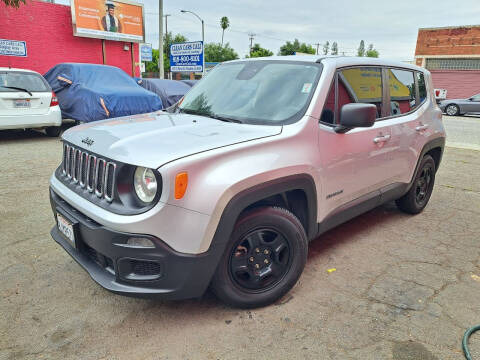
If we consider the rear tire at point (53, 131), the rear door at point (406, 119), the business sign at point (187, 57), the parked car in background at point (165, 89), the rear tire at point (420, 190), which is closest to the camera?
the rear door at point (406, 119)

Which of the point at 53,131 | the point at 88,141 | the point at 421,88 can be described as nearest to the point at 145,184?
the point at 88,141

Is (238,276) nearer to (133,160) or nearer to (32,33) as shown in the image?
(133,160)

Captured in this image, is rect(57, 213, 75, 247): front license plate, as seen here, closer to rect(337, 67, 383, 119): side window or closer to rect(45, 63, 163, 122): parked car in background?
rect(337, 67, 383, 119): side window

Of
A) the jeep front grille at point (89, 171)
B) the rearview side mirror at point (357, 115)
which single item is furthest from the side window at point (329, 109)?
the jeep front grille at point (89, 171)

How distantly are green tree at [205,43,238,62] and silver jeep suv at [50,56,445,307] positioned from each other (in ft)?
228

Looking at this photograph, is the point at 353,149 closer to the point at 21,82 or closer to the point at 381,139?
the point at 381,139

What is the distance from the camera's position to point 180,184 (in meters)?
2.14

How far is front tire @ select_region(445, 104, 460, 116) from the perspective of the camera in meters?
19.8

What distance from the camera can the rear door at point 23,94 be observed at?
7980 millimetres

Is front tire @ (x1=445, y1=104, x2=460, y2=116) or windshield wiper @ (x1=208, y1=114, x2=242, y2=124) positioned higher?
windshield wiper @ (x1=208, y1=114, x2=242, y2=124)

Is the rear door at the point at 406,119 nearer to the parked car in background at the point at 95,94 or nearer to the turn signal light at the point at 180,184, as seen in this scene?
the turn signal light at the point at 180,184

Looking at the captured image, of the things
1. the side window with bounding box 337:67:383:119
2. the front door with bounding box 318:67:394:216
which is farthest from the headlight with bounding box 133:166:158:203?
the side window with bounding box 337:67:383:119

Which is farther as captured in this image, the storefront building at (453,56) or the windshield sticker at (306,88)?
the storefront building at (453,56)

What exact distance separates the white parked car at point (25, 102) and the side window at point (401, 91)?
740 centimetres
